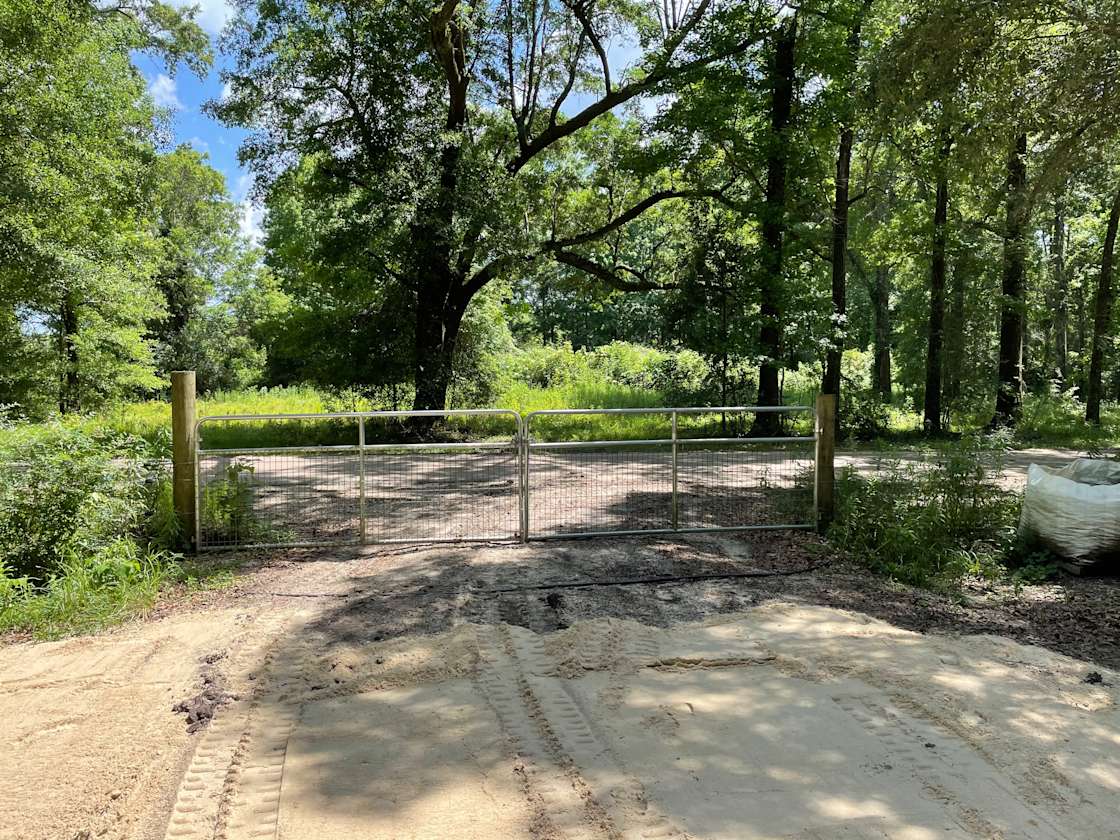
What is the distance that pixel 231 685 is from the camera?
441 centimetres

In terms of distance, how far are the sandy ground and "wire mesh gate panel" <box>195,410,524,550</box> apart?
1.57m

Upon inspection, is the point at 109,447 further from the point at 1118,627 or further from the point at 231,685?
the point at 1118,627

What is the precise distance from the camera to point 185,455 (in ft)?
24.1

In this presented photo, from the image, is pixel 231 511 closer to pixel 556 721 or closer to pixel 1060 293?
pixel 556 721

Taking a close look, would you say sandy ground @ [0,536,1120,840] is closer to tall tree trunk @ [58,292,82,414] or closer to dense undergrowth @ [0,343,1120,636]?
dense undergrowth @ [0,343,1120,636]

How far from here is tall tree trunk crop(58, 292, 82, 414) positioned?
23141 mm

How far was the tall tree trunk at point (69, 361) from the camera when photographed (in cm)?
2314

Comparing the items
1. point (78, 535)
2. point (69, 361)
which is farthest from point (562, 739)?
point (69, 361)

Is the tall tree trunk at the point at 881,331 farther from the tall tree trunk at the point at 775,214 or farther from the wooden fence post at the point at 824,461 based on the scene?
the wooden fence post at the point at 824,461

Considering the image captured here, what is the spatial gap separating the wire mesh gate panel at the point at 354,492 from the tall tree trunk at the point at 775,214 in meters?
8.65

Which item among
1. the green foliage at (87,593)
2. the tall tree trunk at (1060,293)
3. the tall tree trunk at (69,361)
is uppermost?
the tall tree trunk at (1060,293)

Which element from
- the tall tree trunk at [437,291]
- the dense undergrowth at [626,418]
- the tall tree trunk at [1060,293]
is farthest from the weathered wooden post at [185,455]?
the tall tree trunk at [1060,293]

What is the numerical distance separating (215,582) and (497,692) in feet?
11.0

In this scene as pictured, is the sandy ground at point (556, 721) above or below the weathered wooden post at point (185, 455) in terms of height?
below
